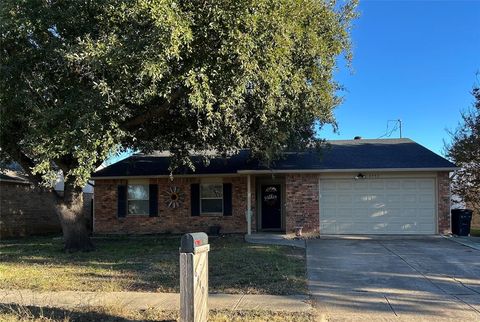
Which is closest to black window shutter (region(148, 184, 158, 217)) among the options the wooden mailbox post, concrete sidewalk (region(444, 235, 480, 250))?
concrete sidewalk (region(444, 235, 480, 250))

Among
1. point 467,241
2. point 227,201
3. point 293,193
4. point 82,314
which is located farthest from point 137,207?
point 82,314

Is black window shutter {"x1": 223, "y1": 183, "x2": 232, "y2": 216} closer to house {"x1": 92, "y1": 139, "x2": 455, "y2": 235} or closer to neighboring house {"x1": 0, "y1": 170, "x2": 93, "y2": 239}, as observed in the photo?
house {"x1": 92, "y1": 139, "x2": 455, "y2": 235}

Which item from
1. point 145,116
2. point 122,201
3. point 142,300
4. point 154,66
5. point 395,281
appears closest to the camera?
point 142,300

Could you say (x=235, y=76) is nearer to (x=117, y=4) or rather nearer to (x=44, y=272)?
(x=117, y=4)

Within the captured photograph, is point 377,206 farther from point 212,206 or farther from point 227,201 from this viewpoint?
point 212,206

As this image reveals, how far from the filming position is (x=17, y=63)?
37.4 ft

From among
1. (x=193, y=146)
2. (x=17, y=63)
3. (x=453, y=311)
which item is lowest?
(x=453, y=311)

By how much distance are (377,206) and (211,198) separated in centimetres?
673

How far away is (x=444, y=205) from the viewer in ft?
59.7

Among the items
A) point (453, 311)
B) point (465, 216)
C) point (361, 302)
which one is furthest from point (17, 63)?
point (465, 216)

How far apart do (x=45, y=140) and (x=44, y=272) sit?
3005 mm

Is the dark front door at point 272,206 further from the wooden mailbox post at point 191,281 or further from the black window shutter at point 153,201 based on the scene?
the wooden mailbox post at point 191,281

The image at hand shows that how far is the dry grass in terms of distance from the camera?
285 inches

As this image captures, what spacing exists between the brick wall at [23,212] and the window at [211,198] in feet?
23.1
